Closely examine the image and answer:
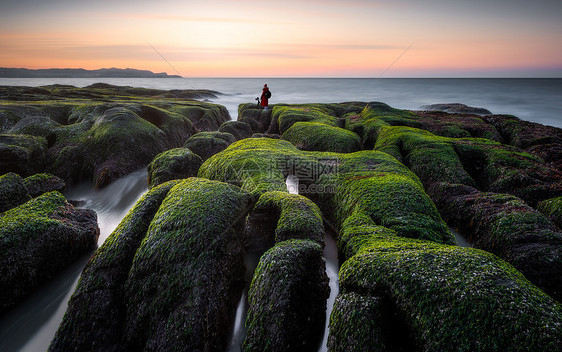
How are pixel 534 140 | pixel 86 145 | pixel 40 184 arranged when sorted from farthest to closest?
pixel 534 140, pixel 86 145, pixel 40 184

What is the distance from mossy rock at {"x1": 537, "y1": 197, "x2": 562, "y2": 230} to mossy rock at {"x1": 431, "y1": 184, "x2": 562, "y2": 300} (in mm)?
1050

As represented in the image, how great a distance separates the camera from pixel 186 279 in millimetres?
3996

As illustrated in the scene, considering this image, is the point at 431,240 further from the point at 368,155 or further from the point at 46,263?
the point at 46,263

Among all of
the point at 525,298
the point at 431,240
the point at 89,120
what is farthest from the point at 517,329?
the point at 89,120

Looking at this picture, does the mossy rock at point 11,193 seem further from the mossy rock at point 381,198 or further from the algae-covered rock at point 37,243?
the mossy rock at point 381,198

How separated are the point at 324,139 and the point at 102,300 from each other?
9327 mm

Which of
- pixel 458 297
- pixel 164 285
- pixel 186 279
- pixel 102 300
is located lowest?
pixel 102 300

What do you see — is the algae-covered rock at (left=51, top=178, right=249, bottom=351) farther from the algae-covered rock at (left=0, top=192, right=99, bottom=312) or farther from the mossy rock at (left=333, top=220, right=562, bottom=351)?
the mossy rock at (left=333, top=220, right=562, bottom=351)

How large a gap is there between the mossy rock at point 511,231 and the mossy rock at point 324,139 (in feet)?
15.1

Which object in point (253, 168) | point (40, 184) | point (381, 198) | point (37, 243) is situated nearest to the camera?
point (37, 243)

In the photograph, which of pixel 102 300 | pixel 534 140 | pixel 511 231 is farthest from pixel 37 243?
pixel 534 140

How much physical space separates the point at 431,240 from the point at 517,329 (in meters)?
2.09

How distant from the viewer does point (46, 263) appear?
5246 millimetres

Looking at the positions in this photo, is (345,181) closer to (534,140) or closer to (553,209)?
(553,209)
